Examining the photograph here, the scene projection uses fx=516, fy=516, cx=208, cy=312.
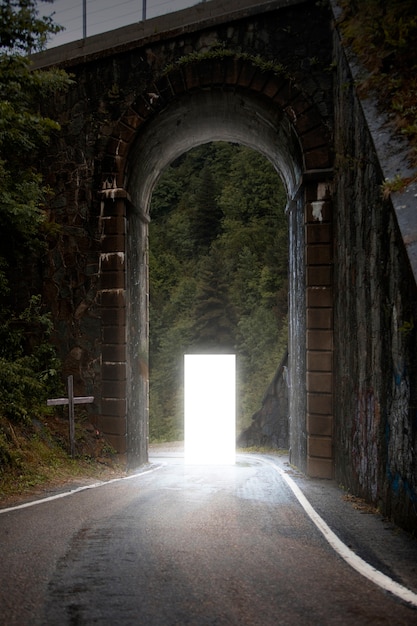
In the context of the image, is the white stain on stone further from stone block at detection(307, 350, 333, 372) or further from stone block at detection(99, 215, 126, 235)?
stone block at detection(99, 215, 126, 235)

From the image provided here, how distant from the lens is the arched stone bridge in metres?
9.59

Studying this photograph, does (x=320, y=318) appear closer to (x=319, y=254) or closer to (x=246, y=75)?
(x=319, y=254)

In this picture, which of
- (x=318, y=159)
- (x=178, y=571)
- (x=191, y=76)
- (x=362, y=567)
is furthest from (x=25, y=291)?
(x=362, y=567)

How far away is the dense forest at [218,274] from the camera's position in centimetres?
3753

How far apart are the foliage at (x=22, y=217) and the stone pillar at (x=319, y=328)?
16.6ft

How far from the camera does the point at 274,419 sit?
79.9 ft

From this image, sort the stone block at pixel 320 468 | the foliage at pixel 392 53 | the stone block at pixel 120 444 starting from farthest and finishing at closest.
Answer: the stone block at pixel 120 444
the stone block at pixel 320 468
the foliage at pixel 392 53

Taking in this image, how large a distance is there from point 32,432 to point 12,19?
694 cm

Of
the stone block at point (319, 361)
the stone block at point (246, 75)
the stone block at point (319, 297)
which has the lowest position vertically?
the stone block at point (319, 361)

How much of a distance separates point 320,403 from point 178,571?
21.8ft

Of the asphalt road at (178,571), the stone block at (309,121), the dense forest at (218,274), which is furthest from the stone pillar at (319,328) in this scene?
the dense forest at (218,274)

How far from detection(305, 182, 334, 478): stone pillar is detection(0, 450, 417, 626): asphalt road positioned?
3.77 metres

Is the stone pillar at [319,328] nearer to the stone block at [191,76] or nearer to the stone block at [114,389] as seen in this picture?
the stone block at [191,76]

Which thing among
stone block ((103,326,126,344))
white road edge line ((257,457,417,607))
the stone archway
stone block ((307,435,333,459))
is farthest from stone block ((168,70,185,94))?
white road edge line ((257,457,417,607))
